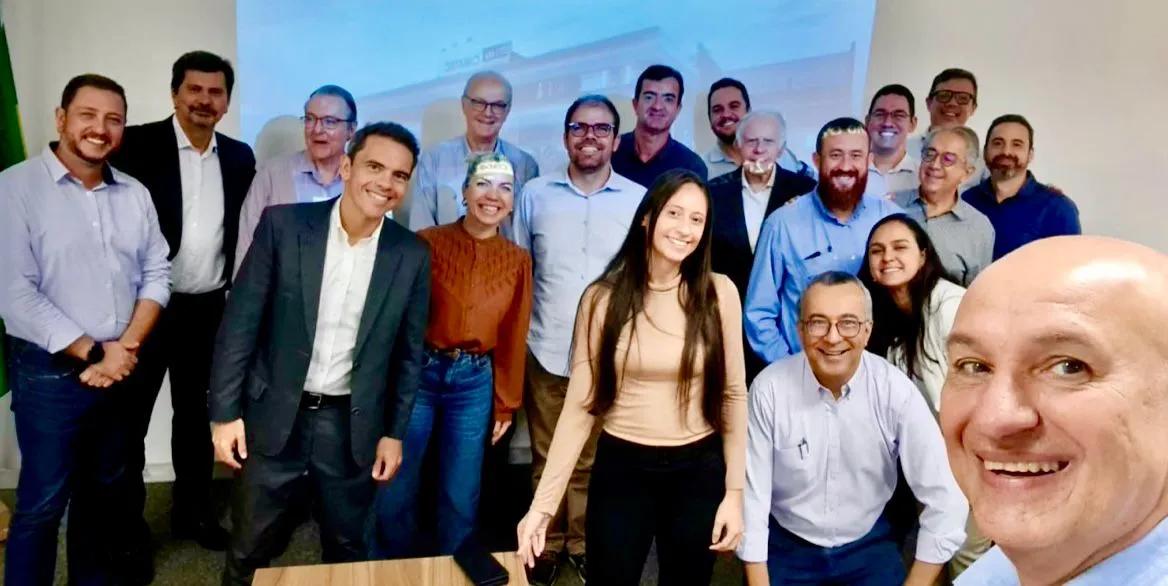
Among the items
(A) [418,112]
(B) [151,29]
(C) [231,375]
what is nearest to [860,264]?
(A) [418,112]

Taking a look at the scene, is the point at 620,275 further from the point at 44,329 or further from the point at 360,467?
the point at 44,329

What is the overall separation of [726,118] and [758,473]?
1.68 m

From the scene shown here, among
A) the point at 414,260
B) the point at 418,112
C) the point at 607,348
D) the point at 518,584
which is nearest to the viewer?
the point at 518,584

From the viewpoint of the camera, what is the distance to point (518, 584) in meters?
1.71

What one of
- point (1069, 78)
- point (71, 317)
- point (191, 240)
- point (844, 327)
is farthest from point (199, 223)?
point (1069, 78)

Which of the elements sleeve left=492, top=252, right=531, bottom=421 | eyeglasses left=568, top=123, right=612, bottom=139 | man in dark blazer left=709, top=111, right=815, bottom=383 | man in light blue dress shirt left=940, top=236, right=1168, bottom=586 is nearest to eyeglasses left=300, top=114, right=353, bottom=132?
eyeglasses left=568, top=123, right=612, bottom=139

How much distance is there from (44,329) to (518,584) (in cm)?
154

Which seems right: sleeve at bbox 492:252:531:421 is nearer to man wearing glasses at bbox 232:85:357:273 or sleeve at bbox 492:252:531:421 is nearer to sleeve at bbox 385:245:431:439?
sleeve at bbox 385:245:431:439

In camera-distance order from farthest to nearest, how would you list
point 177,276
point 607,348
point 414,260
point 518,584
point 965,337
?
point 177,276, point 414,260, point 607,348, point 518,584, point 965,337

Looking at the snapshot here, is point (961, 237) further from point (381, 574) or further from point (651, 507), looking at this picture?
point (381, 574)

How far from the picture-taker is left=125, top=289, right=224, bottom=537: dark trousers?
8.43 ft

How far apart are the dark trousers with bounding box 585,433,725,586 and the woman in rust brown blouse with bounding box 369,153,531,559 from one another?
55 cm

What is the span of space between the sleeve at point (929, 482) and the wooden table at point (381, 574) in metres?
1.10

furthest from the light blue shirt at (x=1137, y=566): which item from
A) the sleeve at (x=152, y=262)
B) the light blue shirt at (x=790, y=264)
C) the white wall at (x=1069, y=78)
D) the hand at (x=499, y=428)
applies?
the white wall at (x=1069, y=78)
